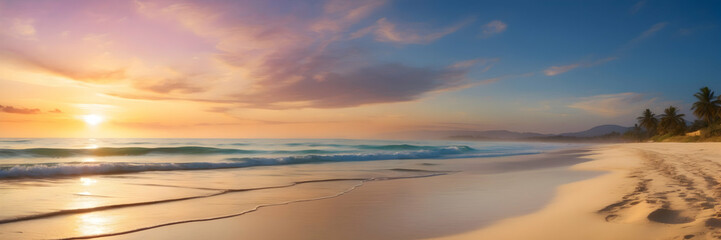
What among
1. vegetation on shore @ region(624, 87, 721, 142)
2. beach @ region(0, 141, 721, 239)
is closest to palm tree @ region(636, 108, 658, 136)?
vegetation on shore @ region(624, 87, 721, 142)

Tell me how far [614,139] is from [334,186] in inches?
6779

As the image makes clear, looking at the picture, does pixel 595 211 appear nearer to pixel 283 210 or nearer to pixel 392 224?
pixel 392 224

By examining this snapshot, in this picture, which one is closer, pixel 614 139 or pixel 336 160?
pixel 336 160

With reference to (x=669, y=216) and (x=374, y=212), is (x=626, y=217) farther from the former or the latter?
(x=374, y=212)

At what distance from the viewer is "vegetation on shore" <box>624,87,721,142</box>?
50.2m

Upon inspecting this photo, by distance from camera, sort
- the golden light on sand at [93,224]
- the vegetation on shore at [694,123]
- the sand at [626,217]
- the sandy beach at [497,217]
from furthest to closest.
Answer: the vegetation on shore at [694,123], the golden light on sand at [93,224], the sandy beach at [497,217], the sand at [626,217]

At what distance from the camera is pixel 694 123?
76.8m

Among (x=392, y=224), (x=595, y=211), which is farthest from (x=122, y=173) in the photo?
(x=595, y=211)

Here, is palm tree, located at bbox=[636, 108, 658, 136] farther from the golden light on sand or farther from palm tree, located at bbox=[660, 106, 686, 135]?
the golden light on sand

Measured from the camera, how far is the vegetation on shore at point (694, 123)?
165ft

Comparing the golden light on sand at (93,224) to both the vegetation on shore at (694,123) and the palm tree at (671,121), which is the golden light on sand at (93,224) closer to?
the vegetation on shore at (694,123)

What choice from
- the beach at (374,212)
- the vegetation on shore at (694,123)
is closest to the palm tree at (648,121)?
the vegetation on shore at (694,123)

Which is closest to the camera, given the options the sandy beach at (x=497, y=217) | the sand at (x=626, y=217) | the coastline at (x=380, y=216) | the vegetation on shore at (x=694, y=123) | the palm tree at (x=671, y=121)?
the sand at (x=626, y=217)

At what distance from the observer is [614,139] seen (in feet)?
496
